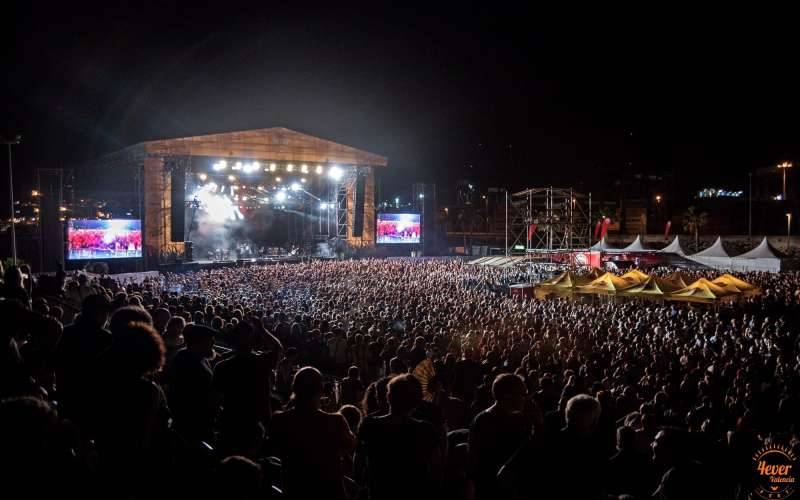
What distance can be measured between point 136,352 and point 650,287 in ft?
58.6

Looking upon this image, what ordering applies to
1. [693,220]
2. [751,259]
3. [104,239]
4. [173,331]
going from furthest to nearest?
[693,220]
[751,259]
[104,239]
[173,331]

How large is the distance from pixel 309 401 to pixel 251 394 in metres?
0.91

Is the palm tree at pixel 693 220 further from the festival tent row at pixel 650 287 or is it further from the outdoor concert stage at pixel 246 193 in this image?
the festival tent row at pixel 650 287

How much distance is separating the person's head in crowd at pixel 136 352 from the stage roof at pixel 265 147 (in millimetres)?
28936

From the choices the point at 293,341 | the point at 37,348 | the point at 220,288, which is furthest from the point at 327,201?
the point at 37,348

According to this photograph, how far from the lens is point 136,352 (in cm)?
268

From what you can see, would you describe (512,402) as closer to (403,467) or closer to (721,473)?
(403,467)

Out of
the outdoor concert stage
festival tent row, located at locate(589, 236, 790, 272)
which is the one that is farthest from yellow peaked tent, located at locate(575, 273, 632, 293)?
the outdoor concert stage

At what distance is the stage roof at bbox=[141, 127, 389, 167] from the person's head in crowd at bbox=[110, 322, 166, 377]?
28936mm

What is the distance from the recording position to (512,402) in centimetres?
303

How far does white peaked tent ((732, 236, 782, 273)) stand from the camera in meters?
28.0

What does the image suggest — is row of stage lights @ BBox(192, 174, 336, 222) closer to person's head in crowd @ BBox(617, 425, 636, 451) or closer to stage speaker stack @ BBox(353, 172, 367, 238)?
stage speaker stack @ BBox(353, 172, 367, 238)

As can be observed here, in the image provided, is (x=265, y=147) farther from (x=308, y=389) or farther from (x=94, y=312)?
(x=308, y=389)

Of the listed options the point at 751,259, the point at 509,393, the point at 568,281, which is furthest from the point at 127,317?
the point at 751,259
